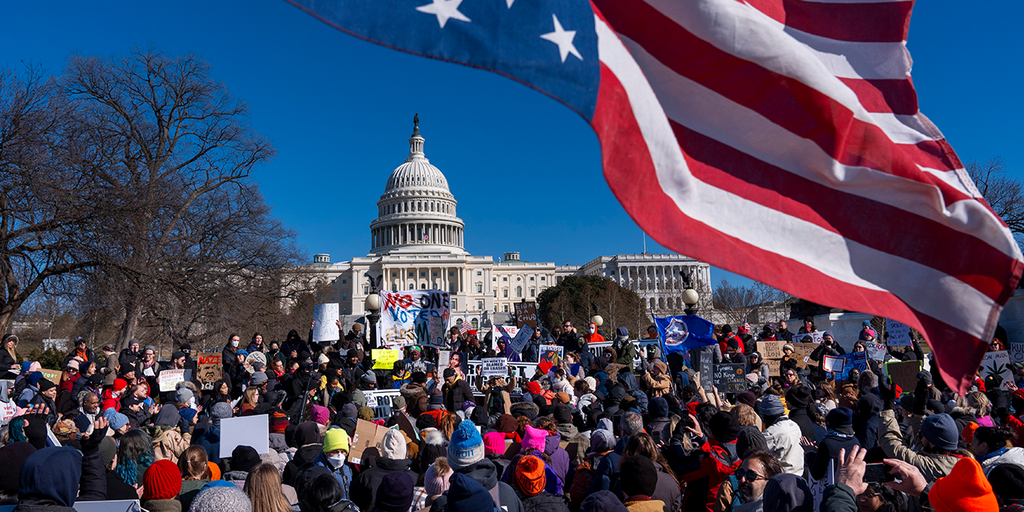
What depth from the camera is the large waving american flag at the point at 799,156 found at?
2.82m

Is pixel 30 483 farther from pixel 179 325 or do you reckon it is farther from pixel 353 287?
pixel 353 287

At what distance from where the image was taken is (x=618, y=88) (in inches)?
109

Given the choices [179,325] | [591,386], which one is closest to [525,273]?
[179,325]

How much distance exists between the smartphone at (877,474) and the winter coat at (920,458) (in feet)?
1.63

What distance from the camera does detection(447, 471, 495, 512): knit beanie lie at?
3.42 metres

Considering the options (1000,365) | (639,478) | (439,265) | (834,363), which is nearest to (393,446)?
(639,478)

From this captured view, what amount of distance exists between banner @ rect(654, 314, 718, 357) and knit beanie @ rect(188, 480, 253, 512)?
8.99 m

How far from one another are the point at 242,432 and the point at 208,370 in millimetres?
7433

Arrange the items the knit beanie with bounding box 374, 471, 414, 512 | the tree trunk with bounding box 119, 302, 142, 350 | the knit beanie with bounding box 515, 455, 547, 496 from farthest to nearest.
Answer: the tree trunk with bounding box 119, 302, 142, 350 → the knit beanie with bounding box 515, 455, 547, 496 → the knit beanie with bounding box 374, 471, 414, 512

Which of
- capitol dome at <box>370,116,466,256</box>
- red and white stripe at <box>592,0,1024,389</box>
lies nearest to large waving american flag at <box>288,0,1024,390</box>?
Result: red and white stripe at <box>592,0,1024,389</box>

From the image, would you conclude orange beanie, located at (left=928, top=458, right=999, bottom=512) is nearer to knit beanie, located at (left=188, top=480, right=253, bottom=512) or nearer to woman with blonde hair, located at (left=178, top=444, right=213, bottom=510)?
knit beanie, located at (left=188, top=480, right=253, bottom=512)

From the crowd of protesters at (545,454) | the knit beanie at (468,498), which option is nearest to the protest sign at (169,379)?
the crowd of protesters at (545,454)

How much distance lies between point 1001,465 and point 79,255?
62.7 ft

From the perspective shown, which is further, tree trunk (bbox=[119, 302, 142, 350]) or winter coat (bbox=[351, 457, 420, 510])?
tree trunk (bbox=[119, 302, 142, 350])
